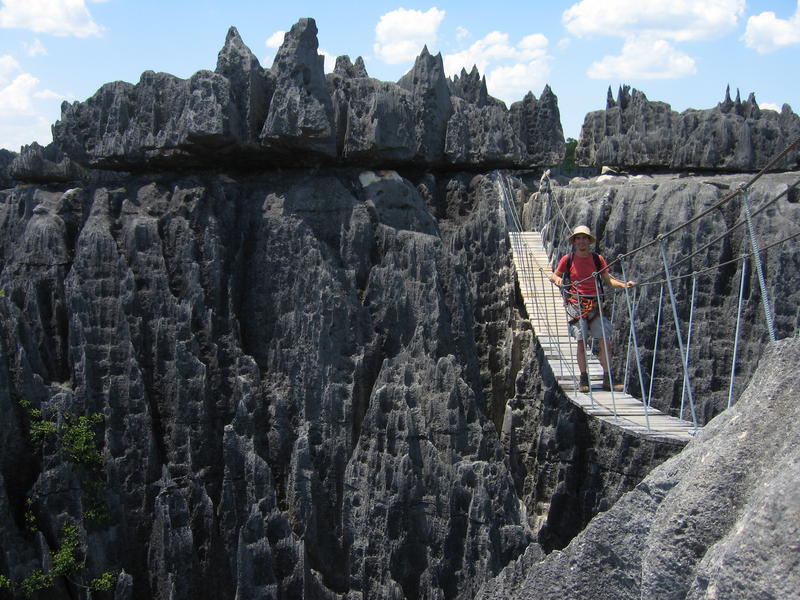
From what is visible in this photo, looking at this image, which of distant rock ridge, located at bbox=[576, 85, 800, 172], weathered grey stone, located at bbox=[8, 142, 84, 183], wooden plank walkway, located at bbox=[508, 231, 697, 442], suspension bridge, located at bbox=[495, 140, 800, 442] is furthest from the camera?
distant rock ridge, located at bbox=[576, 85, 800, 172]

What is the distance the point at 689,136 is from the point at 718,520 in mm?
13587

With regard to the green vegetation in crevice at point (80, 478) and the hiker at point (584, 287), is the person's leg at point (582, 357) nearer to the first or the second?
the hiker at point (584, 287)

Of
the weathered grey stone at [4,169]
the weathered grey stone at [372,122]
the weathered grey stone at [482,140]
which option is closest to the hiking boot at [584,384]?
the weathered grey stone at [372,122]

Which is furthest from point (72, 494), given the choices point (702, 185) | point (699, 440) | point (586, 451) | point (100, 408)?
point (702, 185)

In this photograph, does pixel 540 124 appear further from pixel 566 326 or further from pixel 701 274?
pixel 566 326

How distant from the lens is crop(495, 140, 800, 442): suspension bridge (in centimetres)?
554

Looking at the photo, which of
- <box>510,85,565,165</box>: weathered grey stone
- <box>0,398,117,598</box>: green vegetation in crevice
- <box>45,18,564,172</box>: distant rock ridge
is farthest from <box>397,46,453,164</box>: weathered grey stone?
<box>0,398,117,598</box>: green vegetation in crevice

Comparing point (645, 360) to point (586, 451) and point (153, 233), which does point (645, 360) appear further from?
point (153, 233)

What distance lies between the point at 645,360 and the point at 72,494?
699 cm

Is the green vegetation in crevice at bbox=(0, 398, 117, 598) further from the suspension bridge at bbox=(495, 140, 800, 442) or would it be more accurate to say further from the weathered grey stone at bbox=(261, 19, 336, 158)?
the suspension bridge at bbox=(495, 140, 800, 442)

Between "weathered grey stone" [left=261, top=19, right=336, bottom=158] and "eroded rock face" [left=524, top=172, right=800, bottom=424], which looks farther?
"eroded rock face" [left=524, top=172, right=800, bottom=424]

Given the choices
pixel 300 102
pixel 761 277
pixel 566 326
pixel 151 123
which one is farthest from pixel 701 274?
pixel 761 277

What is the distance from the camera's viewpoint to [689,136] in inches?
598

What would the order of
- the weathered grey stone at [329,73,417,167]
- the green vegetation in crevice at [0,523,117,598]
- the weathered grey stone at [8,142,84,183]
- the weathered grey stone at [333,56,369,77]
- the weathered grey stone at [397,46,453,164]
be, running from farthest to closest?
the weathered grey stone at [333,56,369,77], the weathered grey stone at [397,46,453,164], the weathered grey stone at [8,142,84,183], the weathered grey stone at [329,73,417,167], the green vegetation in crevice at [0,523,117,598]
